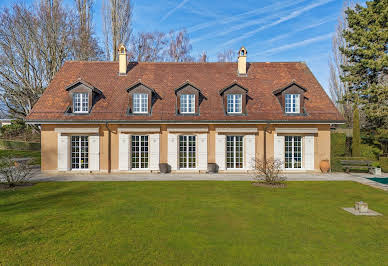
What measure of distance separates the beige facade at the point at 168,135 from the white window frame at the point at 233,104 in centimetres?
141

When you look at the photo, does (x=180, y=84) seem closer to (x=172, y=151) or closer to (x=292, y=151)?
(x=172, y=151)

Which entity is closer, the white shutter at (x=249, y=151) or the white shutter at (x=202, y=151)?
the white shutter at (x=202, y=151)

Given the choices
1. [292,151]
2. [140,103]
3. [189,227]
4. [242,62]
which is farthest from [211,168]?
[189,227]

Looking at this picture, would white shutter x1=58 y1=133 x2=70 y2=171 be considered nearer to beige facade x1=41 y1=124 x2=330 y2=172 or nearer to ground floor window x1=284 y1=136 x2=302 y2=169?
beige facade x1=41 y1=124 x2=330 y2=172

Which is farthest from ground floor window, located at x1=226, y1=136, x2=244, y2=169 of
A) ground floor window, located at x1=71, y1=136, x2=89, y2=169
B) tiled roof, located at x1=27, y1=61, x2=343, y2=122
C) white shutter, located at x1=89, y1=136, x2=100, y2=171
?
ground floor window, located at x1=71, y1=136, x2=89, y2=169

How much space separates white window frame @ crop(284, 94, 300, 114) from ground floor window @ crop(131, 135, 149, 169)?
38.0 ft

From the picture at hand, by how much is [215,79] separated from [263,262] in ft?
59.7

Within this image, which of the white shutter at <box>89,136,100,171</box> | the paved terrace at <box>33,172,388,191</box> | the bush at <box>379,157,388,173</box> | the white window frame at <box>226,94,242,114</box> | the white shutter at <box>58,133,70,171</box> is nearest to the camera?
the paved terrace at <box>33,172,388,191</box>

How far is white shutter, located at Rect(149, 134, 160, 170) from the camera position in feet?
62.2

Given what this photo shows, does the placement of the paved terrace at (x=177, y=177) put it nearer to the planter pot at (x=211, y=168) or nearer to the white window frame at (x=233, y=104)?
the planter pot at (x=211, y=168)

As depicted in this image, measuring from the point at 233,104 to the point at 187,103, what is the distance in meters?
3.72

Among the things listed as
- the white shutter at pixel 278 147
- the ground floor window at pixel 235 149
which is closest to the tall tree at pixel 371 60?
the white shutter at pixel 278 147

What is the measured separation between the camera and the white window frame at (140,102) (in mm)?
19500

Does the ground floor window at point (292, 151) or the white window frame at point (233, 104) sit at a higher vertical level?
the white window frame at point (233, 104)
